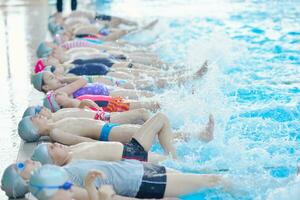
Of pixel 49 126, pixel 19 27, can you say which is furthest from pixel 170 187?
pixel 19 27

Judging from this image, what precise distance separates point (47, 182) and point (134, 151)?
1199 millimetres

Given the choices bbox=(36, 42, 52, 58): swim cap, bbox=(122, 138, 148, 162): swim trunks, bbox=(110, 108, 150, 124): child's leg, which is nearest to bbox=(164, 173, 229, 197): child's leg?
bbox=(122, 138, 148, 162): swim trunks

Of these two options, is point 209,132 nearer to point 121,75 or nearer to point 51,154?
point 51,154

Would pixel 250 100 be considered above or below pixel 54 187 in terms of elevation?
below

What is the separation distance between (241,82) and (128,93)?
5.59 feet

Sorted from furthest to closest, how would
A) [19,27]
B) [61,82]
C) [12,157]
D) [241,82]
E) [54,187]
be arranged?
[19,27] → [241,82] → [61,82] → [12,157] → [54,187]

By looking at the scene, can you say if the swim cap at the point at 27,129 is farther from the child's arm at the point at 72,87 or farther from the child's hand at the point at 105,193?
the child's hand at the point at 105,193

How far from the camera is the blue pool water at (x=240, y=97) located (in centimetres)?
452

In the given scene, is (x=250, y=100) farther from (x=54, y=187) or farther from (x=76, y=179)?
(x=54, y=187)

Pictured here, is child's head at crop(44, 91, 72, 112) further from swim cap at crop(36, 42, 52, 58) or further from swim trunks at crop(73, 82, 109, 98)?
swim cap at crop(36, 42, 52, 58)

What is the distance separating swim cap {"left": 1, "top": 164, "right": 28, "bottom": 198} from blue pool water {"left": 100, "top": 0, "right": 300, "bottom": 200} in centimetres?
115

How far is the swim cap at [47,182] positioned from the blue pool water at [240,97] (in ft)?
3.48

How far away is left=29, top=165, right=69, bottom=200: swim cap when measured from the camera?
133 inches

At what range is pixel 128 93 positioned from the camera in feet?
20.5
